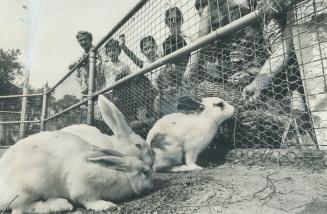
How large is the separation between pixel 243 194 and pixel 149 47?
8.39 ft

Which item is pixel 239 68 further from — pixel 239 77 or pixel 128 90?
pixel 128 90

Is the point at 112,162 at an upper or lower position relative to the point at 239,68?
lower

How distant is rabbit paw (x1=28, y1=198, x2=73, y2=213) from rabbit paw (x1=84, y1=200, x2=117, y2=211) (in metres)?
0.11

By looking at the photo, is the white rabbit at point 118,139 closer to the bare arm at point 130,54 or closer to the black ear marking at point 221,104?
the black ear marking at point 221,104

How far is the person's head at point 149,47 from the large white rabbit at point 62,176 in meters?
2.00

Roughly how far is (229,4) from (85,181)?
2174 millimetres

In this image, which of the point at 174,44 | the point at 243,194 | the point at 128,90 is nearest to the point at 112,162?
the point at 243,194

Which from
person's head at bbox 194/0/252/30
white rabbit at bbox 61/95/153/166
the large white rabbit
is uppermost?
person's head at bbox 194/0/252/30

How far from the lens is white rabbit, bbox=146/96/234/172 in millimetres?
3525

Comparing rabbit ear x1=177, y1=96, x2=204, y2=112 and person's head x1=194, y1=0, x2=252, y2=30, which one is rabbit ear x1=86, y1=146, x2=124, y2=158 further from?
person's head x1=194, y1=0, x2=252, y2=30

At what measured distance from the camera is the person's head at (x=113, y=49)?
5.03m

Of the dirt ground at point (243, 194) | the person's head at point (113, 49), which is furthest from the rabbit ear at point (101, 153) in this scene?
the person's head at point (113, 49)

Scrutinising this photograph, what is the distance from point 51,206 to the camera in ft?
7.58

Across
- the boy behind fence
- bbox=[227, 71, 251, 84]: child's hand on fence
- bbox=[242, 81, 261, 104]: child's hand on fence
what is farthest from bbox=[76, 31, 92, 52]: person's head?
bbox=[242, 81, 261, 104]: child's hand on fence
